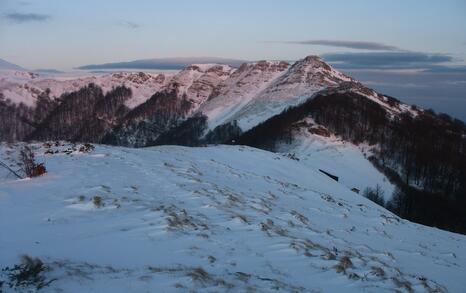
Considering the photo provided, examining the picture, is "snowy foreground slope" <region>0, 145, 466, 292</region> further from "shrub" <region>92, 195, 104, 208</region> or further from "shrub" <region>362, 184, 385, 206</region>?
"shrub" <region>362, 184, 385, 206</region>

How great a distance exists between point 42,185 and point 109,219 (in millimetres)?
3697

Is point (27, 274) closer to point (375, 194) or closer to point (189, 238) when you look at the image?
point (189, 238)

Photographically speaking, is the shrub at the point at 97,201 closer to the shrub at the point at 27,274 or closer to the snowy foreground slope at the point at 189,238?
the snowy foreground slope at the point at 189,238

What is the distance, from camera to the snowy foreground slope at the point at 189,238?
8898mm

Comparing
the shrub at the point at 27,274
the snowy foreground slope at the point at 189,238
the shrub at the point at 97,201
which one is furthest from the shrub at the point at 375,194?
the shrub at the point at 27,274

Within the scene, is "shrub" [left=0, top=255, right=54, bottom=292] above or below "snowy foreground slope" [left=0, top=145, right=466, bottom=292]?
above

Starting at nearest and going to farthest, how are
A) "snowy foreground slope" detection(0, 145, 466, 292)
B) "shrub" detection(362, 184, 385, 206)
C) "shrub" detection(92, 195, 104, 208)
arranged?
"snowy foreground slope" detection(0, 145, 466, 292) < "shrub" detection(92, 195, 104, 208) < "shrub" detection(362, 184, 385, 206)

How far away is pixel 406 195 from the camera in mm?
96188

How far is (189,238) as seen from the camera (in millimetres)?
11195

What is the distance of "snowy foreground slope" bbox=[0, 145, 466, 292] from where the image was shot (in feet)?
29.2

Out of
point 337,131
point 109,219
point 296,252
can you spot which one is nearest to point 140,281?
point 109,219

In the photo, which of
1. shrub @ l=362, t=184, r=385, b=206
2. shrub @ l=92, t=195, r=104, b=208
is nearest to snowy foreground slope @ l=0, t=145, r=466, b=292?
shrub @ l=92, t=195, r=104, b=208

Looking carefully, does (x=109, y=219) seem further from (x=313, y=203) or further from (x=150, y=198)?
(x=313, y=203)

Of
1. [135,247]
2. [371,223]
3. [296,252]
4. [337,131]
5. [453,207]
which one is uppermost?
[135,247]
